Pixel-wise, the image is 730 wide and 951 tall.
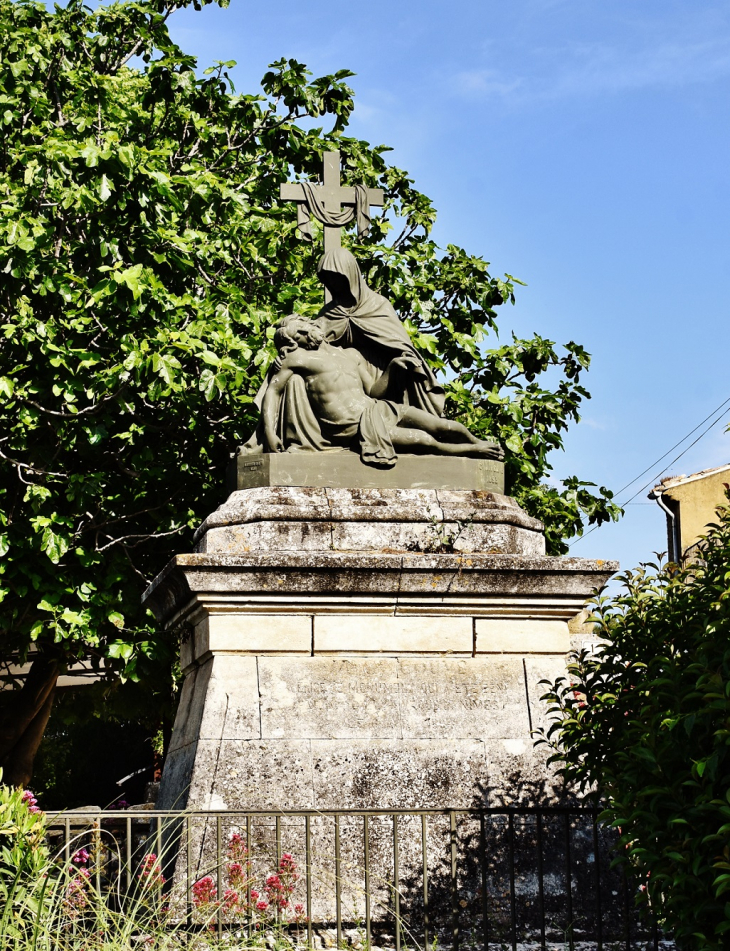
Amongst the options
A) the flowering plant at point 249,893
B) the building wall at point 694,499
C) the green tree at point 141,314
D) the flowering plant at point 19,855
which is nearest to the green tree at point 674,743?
the flowering plant at point 249,893

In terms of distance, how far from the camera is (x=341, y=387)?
7.68m

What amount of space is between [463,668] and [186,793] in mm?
1714

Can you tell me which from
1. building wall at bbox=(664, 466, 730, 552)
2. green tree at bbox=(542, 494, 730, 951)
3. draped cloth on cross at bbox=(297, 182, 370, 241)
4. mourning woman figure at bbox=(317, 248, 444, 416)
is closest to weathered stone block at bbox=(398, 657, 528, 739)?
green tree at bbox=(542, 494, 730, 951)

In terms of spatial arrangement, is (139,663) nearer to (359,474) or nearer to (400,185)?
(359,474)

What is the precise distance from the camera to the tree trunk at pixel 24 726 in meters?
14.2

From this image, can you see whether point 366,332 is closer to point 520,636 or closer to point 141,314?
point 520,636

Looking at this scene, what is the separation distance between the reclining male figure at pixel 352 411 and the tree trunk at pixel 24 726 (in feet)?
24.9

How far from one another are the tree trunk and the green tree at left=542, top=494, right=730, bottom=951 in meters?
9.59

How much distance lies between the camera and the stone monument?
6.48m

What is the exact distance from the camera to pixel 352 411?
300 inches

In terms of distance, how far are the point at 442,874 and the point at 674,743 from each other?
2210 millimetres

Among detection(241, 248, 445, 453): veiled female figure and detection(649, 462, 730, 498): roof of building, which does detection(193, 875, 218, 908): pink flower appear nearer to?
detection(241, 248, 445, 453): veiled female figure

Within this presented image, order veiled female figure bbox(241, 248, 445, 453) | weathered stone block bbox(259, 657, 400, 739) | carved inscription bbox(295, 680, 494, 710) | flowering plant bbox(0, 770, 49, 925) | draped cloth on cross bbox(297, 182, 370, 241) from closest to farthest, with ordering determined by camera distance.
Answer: flowering plant bbox(0, 770, 49, 925)
weathered stone block bbox(259, 657, 400, 739)
carved inscription bbox(295, 680, 494, 710)
veiled female figure bbox(241, 248, 445, 453)
draped cloth on cross bbox(297, 182, 370, 241)

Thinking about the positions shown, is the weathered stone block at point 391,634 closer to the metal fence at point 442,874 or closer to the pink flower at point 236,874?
the metal fence at point 442,874
